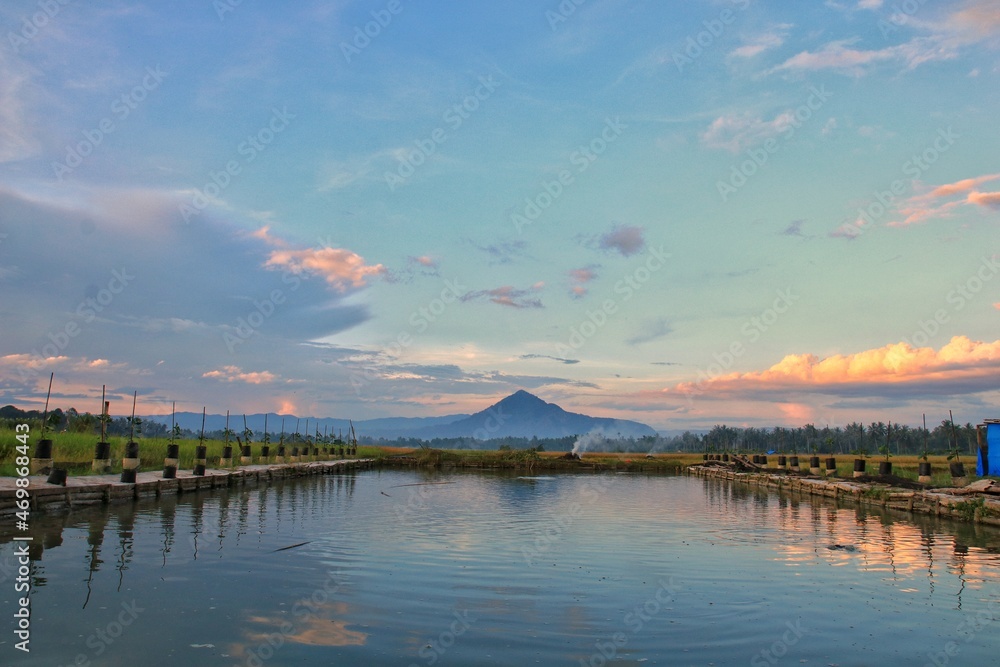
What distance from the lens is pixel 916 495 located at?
2755 centimetres

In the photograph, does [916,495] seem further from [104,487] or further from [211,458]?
[211,458]

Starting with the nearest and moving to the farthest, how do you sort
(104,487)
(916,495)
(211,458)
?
(104,487)
(916,495)
(211,458)

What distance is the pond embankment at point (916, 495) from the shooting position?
23641 millimetres

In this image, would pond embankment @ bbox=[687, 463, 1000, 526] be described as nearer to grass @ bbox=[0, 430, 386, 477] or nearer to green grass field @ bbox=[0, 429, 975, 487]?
green grass field @ bbox=[0, 429, 975, 487]

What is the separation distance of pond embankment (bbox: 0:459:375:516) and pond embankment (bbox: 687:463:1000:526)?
29.7 meters

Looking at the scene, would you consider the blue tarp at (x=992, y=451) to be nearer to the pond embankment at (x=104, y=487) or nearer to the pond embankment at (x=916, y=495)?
the pond embankment at (x=916, y=495)

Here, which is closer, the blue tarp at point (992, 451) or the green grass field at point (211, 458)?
the green grass field at point (211, 458)

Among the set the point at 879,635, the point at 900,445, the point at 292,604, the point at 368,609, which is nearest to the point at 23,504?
the point at 292,604

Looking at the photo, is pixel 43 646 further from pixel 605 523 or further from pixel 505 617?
pixel 605 523

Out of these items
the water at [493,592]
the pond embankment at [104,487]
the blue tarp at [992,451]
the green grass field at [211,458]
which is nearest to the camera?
the water at [493,592]

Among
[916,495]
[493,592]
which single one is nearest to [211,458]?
[493,592]

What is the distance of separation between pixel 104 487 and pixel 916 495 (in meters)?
30.8

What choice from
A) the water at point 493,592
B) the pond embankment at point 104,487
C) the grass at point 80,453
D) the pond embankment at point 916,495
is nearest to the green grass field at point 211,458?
the grass at point 80,453

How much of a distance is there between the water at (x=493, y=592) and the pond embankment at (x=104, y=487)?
0.82m
